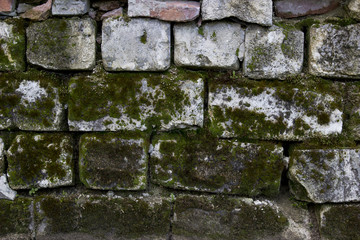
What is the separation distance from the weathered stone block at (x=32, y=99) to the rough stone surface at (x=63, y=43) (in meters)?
0.12

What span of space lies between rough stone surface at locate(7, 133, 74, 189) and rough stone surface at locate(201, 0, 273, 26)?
3.80 ft

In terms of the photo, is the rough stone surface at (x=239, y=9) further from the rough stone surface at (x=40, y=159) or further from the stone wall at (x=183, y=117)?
the rough stone surface at (x=40, y=159)

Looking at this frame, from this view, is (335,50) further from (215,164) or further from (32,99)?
(32,99)

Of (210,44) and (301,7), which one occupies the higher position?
(301,7)

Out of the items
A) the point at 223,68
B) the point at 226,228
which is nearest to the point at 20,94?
the point at 223,68

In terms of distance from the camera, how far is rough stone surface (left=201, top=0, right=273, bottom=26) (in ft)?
5.65

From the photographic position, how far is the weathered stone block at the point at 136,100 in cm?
182

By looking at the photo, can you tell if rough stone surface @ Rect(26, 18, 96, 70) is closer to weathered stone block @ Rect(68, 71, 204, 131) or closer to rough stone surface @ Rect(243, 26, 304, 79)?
weathered stone block @ Rect(68, 71, 204, 131)

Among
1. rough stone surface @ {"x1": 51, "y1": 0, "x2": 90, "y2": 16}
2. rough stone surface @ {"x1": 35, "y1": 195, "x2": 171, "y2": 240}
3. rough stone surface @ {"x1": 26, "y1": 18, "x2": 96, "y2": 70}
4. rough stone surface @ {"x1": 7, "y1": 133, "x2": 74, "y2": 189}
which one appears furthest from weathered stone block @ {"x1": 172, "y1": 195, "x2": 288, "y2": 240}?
rough stone surface @ {"x1": 51, "y1": 0, "x2": 90, "y2": 16}

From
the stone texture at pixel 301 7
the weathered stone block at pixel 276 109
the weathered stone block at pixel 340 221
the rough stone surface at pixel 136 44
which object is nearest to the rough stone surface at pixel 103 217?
the weathered stone block at pixel 276 109

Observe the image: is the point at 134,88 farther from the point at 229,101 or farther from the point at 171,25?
the point at 229,101

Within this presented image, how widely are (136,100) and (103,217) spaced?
2.52 feet

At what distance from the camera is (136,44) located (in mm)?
1798

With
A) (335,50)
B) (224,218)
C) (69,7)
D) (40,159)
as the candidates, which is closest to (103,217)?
(40,159)
